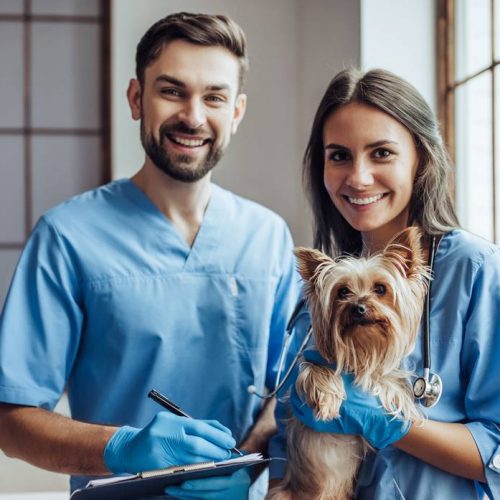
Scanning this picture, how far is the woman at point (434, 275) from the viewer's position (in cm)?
141

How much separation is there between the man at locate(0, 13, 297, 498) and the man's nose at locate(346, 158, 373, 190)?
56cm

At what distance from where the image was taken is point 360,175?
149cm

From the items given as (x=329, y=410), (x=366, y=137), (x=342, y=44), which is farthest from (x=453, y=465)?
(x=342, y=44)

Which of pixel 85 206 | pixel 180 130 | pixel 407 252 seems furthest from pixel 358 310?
pixel 85 206

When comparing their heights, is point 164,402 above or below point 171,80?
below

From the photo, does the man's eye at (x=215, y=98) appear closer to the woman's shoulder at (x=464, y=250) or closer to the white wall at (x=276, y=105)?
the woman's shoulder at (x=464, y=250)

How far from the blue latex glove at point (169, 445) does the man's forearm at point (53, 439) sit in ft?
0.28

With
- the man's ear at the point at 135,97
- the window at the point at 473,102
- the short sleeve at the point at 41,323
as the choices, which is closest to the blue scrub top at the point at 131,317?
the short sleeve at the point at 41,323

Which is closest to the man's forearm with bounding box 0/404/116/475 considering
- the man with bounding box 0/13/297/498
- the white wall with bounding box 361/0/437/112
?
the man with bounding box 0/13/297/498

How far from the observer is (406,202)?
1.54 metres

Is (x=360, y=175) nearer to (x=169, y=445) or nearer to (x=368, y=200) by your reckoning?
(x=368, y=200)

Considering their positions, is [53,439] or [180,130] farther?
[180,130]

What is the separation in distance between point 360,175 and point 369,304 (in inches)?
11.2

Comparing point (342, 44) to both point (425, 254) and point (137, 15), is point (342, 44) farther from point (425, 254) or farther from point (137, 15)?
point (425, 254)
